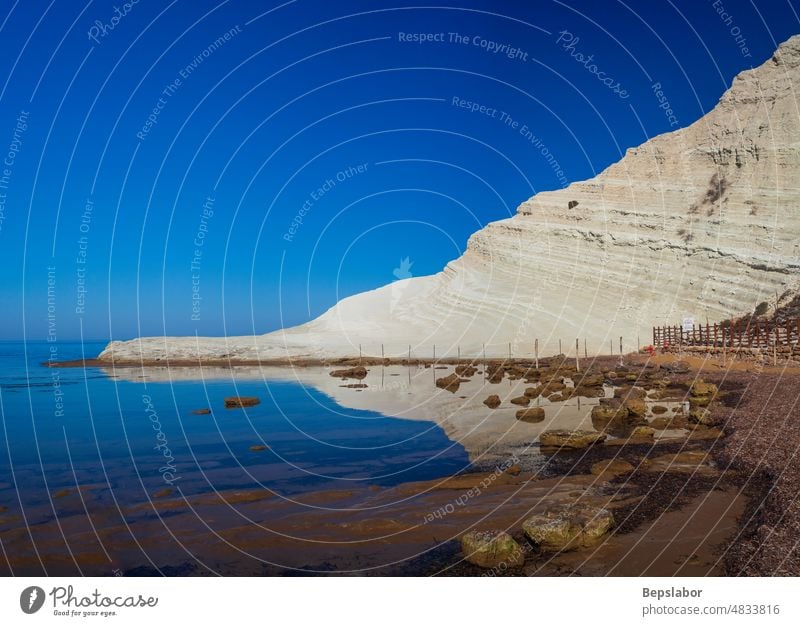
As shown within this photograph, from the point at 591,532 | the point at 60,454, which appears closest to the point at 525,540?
the point at 591,532

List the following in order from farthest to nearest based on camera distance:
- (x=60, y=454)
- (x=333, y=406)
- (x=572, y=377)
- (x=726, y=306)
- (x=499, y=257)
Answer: (x=499, y=257), (x=726, y=306), (x=572, y=377), (x=333, y=406), (x=60, y=454)

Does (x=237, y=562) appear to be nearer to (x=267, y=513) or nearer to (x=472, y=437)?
(x=267, y=513)

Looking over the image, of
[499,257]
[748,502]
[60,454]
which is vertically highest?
[499,257]

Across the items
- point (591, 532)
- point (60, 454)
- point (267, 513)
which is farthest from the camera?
point (60, 454)

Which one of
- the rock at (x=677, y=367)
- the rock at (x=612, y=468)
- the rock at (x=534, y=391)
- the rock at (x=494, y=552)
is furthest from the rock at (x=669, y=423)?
the rock at (x=677, y=367)

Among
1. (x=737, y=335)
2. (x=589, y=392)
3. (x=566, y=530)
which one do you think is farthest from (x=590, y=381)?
(x=566, y=530)

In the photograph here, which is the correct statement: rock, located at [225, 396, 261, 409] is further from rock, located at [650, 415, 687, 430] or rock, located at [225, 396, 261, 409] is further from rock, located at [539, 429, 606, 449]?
rock, located at [650, 415, 687, 430]
